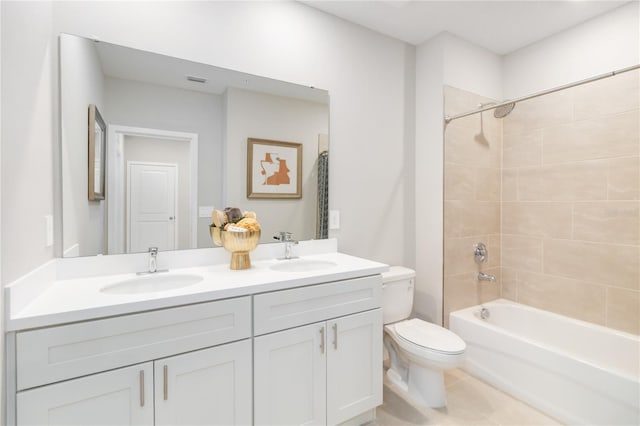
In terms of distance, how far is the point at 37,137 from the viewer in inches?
48.1

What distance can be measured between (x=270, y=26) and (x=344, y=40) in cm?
56

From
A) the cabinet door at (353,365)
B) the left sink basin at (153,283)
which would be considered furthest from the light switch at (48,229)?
the cabinet door at (353,365)

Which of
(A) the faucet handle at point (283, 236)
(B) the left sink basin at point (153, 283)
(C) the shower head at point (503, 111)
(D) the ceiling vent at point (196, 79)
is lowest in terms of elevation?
(B) the left sink basin at point (153, 283)

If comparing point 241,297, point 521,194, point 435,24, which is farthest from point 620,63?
point 241,297

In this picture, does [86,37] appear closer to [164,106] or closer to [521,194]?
[164,106]

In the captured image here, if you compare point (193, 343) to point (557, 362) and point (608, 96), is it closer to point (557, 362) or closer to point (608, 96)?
point (557, 362)

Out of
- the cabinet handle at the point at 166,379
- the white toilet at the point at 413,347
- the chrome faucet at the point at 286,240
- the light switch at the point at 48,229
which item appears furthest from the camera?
the chrome faucet at the point at 286,240

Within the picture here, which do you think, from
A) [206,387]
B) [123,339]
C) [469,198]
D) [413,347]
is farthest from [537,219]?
[123,339]

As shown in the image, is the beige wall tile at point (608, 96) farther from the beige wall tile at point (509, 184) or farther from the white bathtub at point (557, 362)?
the white bathtub at point (557, 362)

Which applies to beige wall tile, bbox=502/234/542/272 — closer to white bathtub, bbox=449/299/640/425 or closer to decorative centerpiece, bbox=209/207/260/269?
white bathtub, bbox=449/299/640/425

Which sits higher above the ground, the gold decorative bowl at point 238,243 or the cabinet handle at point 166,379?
the gold decorative bowl at point 238,243

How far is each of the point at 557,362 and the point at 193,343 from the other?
2.00 m

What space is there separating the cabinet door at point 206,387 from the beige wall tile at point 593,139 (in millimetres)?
2592

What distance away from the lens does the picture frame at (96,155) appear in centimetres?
147
